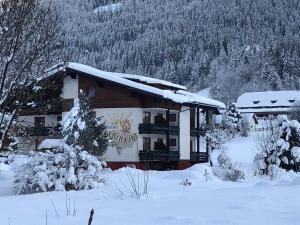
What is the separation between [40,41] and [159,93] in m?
22.9

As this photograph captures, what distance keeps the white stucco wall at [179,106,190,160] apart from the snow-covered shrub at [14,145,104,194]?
24731 mm

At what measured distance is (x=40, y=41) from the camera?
1438 centimetres

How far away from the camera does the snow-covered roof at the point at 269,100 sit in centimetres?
11426

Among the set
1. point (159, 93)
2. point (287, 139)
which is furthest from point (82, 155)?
point (159, 93)

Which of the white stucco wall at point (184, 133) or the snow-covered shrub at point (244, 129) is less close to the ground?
the snow-covered shrub at point (244, 129)

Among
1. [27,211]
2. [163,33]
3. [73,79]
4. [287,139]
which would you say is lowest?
[27,211]

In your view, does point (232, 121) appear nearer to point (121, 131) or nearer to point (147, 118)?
point (147, 118)

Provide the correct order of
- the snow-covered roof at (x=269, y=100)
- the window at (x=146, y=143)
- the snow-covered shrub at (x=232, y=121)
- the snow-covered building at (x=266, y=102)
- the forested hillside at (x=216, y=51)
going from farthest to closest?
the forested hillside at (x=216, y=51), the snow-covered roof at (x=269, y=100), the snow-covered building at (x=266, y=102), the snow-covered shrub at (x=232, y=121), the window at (x=146, y=143)

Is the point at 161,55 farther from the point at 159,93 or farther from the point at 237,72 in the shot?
the point at 159,93

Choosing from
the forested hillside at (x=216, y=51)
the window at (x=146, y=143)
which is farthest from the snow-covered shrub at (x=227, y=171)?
the forested hillside at (x=216, y=51)

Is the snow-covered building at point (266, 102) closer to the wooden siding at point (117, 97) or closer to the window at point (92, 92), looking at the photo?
the wooden siding at point (117, 97)

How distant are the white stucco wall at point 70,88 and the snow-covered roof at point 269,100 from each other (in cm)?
7834

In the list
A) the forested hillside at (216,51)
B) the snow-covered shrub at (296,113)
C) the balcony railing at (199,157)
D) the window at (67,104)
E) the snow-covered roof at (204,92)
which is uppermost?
the forested hillside at (216,51)

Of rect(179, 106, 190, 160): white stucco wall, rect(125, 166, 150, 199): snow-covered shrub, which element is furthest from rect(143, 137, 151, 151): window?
rect(125, 166, 150, 199): snow-covered shrub
